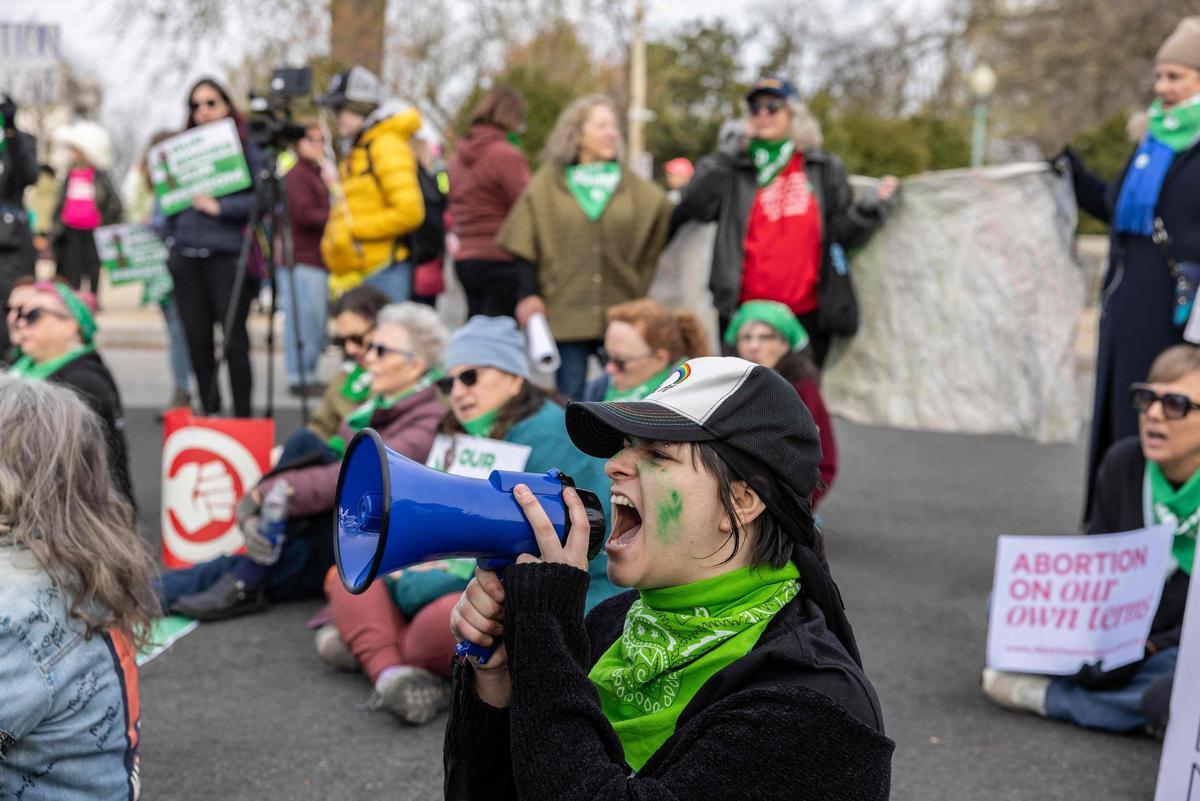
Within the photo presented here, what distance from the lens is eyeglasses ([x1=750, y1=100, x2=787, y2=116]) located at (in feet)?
20.9

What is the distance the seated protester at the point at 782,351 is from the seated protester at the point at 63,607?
3337mm

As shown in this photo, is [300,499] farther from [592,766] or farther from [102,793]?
[592,766]

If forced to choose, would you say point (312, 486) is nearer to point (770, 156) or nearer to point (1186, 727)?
point (770, 156)

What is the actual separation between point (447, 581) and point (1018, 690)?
1913 mm

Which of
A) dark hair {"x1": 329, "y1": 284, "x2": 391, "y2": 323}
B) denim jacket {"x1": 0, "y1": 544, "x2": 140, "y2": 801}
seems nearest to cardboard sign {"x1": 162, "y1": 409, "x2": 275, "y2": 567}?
dark hair {"x1": 329, "y1": 284, "x2": 391, "y2": 323}

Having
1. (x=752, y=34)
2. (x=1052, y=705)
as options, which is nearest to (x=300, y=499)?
(x=1052, y=705)

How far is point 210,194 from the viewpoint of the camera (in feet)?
24.4

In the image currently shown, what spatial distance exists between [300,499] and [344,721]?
3.82 ft

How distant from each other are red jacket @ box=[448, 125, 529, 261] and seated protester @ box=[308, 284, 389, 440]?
165 cm

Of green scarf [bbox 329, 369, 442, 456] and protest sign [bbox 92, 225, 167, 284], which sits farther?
protest sign [bbox 92, 225, 167, 284]

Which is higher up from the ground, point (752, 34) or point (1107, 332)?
point (752, 34)

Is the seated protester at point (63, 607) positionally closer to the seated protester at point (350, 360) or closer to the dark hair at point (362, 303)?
the seated protester at point (350, 360)

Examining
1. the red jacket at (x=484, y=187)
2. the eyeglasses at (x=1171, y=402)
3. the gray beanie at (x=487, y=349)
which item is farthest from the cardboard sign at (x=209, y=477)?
the eyeglasses at (x=1171, y=402)

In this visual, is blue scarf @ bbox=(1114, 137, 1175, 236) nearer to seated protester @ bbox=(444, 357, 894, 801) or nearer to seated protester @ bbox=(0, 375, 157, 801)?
seated protester @ bbox=(444, 357, 894, 801)
